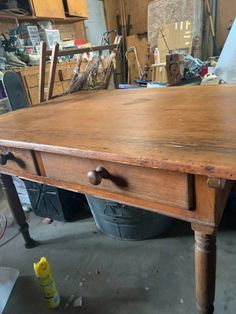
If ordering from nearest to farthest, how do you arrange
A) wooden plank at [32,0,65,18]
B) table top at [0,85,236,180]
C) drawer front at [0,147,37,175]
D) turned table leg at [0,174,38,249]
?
1. table top at [0,85,236,180]
2. drawer front at [0,147,37,175]
3. turned table leg at [0,174,38,249]
4. wooden plank at [32,0,65,18]

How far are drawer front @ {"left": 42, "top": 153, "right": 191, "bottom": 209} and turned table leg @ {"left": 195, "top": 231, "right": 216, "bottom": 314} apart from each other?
118 millimetres

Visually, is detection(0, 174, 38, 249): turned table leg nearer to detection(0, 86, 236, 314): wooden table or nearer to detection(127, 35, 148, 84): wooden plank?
detection(0, 86, 236, 314): wooden table

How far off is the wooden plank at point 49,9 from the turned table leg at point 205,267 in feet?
8.78

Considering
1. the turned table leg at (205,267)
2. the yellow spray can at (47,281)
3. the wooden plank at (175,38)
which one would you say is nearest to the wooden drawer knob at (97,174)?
the turned table leg at (205,267)

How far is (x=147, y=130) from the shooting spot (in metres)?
0.64

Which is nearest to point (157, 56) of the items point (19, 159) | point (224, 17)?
point (224, 17)

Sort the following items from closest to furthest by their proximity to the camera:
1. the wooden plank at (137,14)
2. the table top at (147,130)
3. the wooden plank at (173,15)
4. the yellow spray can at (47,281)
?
the table top at (147,130) → the yellow spray can at (47,281) → the wooden plank at (173,15) → the wooden plank at (137,14)

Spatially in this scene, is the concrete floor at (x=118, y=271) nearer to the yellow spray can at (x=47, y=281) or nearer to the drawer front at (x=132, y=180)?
the yellow spray can at (x=47, y=281)

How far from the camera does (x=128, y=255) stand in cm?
128

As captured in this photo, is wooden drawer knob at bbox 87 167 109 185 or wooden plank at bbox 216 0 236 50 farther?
wooden plank at bbox 216 0 236 50

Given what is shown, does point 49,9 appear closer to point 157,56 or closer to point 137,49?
point 157,56

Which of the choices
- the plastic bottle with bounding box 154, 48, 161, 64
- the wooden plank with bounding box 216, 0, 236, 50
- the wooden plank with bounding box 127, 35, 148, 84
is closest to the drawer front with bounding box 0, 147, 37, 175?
the plastic bottle with bounding box 154, 48, 161, 64

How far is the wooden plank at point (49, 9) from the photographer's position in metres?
2.49

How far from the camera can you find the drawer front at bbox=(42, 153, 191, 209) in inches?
21.5
